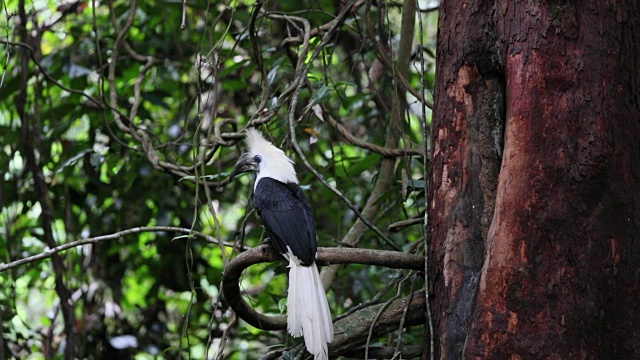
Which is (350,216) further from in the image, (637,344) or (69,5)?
(637,344)

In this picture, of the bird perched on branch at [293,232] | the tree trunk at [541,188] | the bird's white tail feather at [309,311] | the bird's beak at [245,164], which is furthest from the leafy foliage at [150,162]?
the tree trunk at [541,188]

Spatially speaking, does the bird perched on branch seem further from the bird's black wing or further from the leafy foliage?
the leafy foliage

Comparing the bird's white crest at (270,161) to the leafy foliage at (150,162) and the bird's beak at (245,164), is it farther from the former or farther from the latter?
the leafy foliage at (150,162)

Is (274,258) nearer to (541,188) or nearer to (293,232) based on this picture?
(293,232)

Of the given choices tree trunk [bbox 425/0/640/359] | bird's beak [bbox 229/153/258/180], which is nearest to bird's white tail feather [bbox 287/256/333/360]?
tree trunk [bbox 425/0/640/359]

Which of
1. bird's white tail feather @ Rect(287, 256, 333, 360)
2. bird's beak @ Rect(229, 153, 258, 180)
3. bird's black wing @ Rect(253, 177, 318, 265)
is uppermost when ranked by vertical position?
bird's beak @ Rect(229, 153, 258, 180)

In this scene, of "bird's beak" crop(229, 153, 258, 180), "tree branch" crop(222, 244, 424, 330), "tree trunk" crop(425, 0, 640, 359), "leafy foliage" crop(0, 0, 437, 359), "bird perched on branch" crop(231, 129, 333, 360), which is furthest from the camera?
"leafy foliage" crop(0, 0, 437, 359)

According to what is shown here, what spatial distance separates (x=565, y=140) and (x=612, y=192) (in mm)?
180

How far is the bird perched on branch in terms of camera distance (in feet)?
8.13

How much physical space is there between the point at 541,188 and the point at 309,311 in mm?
874

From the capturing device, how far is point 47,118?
4.27 meters

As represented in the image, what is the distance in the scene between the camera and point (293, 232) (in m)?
2.88

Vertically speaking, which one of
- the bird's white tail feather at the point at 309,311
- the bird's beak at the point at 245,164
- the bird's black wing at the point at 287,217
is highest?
the bird's beak at the point at 245,164

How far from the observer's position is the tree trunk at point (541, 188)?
78.4 inches
